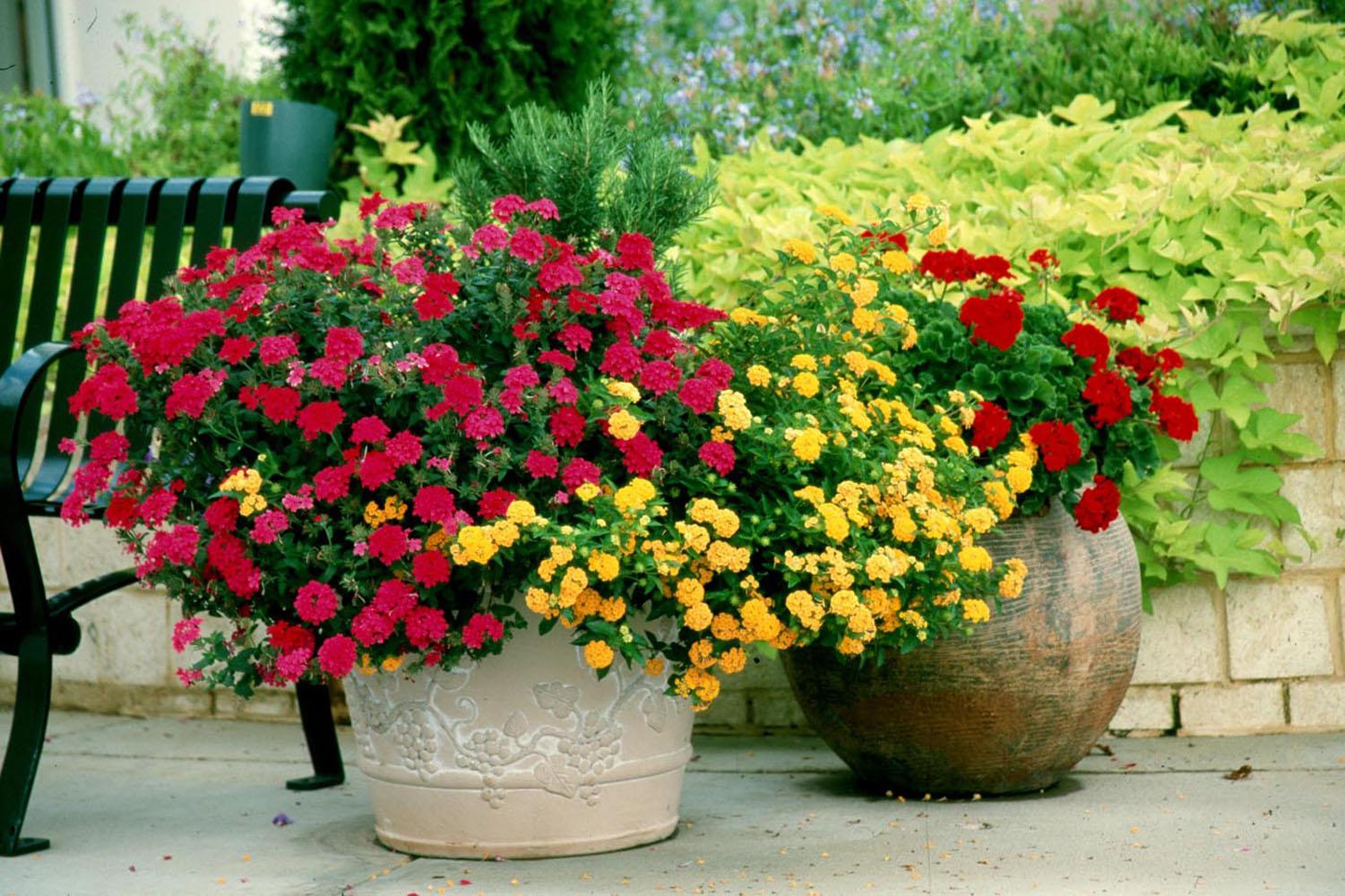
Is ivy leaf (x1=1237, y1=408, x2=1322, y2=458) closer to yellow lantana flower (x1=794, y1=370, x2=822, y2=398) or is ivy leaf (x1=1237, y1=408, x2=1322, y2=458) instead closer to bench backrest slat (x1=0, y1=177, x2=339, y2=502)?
yellow lantana flower (x1=794, y1=370, x2=822, y2=398)

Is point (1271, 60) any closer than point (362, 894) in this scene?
No

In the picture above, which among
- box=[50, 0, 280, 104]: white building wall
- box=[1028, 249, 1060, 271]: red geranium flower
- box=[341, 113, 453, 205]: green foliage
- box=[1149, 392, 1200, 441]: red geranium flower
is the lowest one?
box=[1149, 392, 1200, 441]: red geranium flower

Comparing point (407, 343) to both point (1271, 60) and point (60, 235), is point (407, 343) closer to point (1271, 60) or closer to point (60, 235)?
point (60, 235)

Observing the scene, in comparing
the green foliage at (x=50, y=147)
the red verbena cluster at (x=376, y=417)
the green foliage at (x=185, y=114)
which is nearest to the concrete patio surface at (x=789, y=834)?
the red verbena cluster at (x=376, y=417)

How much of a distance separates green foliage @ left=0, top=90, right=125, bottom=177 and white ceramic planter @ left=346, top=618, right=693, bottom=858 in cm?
405

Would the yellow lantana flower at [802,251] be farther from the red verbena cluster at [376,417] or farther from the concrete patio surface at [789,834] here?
the concrete patio surface at [789,834]

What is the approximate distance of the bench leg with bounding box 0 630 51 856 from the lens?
9.41ft

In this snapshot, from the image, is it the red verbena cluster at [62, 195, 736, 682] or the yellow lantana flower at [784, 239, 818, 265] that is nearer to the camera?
the red verbena cluster at [62, 195, 736, 682]

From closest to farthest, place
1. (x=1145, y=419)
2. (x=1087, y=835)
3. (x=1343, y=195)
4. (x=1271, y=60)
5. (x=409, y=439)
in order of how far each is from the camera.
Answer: (x=409, y=439) < (x=1087, y=835) < (x=1145, y=419) < (x=1343, y=195) < (x=1271, y=60)

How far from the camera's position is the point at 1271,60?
459 centimetres

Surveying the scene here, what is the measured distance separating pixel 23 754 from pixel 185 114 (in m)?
4.60

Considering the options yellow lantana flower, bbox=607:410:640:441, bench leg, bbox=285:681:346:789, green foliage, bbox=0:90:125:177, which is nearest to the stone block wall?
yellow lantana flower, bbox=607:410:640:441

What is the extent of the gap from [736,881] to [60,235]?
2151mm

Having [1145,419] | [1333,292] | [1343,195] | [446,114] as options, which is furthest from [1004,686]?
[446,114]
